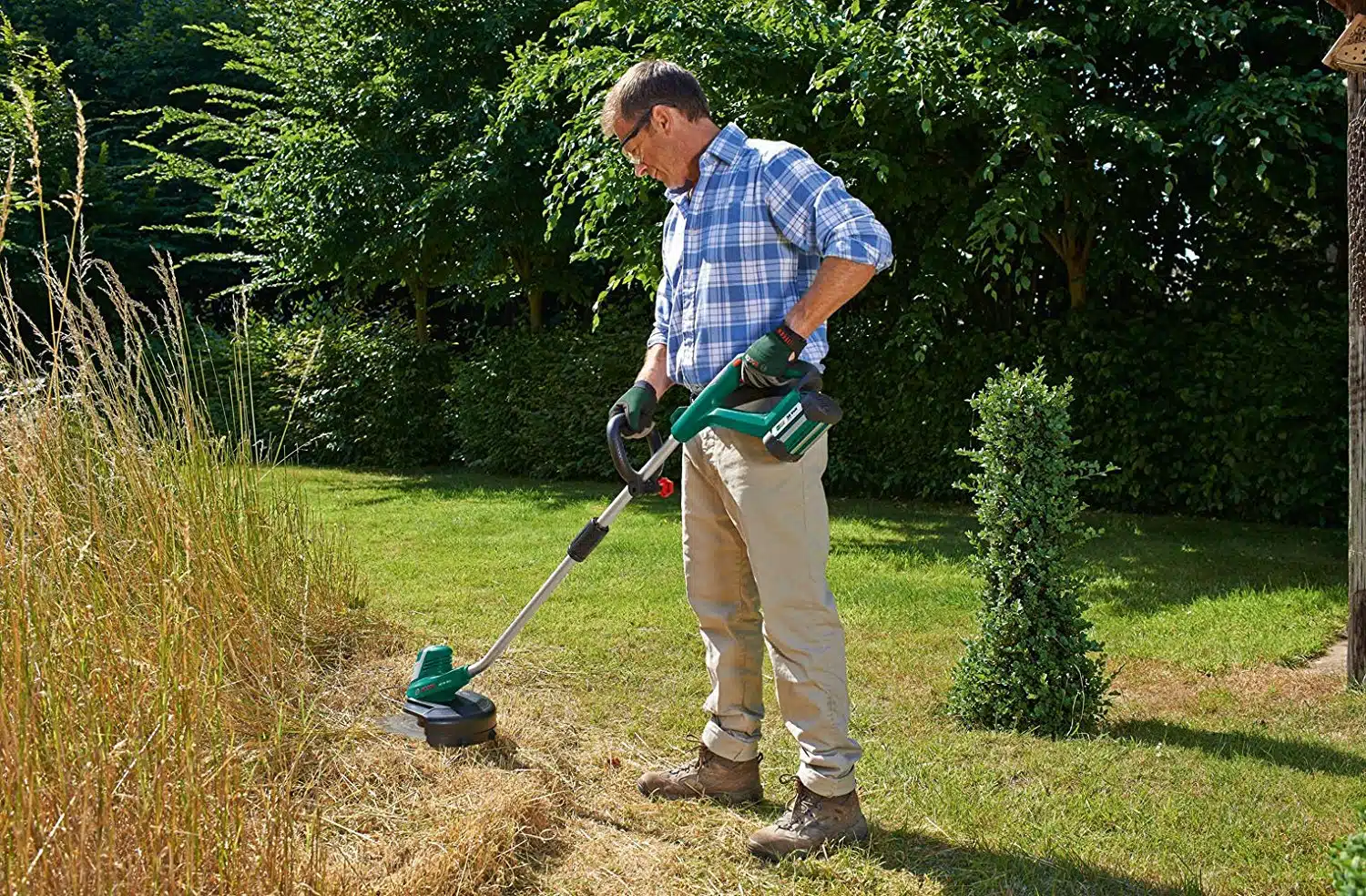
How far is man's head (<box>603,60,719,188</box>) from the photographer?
2.88 m

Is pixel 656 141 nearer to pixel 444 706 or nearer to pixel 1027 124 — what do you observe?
pixel 444 706

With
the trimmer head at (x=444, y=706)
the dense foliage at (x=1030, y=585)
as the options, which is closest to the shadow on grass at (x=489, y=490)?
the dense foliage at (x=1030, y=585)

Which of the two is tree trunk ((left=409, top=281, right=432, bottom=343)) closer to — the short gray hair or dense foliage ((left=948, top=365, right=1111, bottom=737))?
dense foliage ((left=948, top=365, right=1111, bottom=737))

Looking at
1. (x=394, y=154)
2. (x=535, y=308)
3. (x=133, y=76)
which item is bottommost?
(x=535, y=308)

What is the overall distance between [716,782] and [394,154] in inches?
343

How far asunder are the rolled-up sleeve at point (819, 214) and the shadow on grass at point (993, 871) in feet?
4.63

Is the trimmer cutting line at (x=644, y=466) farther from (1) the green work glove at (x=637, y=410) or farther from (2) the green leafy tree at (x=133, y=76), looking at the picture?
(2) the green leafy tree at (x=133, y=76)

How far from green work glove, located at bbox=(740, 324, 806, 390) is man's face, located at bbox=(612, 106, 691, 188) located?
1.82 feet

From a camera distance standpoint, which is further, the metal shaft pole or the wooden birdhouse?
the wooden birdhouse

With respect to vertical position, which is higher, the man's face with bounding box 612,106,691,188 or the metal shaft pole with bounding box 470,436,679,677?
the man's face with bounding box 612,106,691,188

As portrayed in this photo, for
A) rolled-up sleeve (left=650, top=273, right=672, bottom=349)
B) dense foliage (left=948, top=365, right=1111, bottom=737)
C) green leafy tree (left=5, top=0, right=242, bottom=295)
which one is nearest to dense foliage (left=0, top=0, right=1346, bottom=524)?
dense foliage (left=948, top=365, right=1111, bottom=737)

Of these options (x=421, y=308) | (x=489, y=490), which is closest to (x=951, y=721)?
(x=489, y=490)

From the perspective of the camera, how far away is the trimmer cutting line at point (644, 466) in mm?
2682

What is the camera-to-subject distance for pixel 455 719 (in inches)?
132
